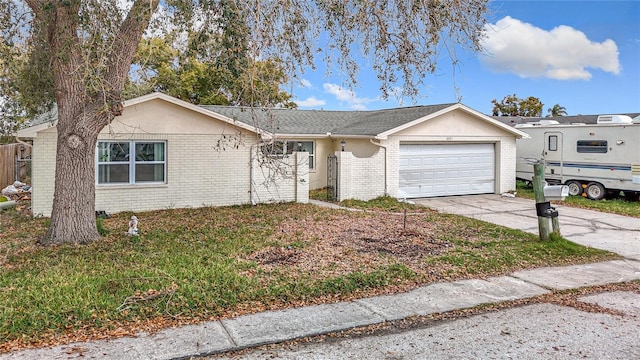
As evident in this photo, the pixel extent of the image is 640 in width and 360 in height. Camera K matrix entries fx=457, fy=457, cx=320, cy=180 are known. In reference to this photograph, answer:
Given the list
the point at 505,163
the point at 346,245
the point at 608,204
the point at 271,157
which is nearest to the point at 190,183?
the point at 271,157

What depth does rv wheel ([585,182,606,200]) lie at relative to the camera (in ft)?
52.4

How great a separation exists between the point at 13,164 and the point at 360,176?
14030 mm

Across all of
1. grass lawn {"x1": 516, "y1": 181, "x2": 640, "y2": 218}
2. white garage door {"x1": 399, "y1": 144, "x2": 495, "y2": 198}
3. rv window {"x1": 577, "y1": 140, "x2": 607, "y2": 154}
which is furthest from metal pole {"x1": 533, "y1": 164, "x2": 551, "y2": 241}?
rv window {"x1": 577, "y1": 140, "x2": 607, "y2": 154}

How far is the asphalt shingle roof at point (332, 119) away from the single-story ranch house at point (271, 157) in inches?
3.6

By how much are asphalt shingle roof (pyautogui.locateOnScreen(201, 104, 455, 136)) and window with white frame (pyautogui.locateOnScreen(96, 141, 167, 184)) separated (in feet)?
11.3

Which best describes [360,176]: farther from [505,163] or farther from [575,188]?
[575,188]

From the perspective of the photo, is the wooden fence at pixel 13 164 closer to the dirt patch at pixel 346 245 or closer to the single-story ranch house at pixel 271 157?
the single-story ranch house at pixel 271 157

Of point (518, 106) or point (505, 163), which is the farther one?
point (518, 106)

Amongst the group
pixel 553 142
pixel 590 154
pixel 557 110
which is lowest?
pixel 590 154

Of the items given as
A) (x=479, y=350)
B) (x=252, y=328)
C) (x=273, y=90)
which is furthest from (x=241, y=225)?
(x=479, y=350)

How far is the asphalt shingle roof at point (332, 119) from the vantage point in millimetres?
16109

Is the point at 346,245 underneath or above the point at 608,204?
underneath

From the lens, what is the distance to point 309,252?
772cm

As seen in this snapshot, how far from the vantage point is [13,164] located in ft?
60.0
